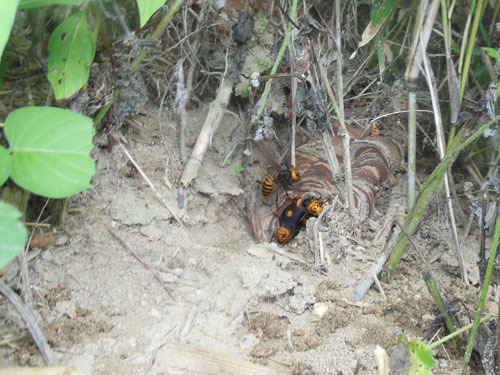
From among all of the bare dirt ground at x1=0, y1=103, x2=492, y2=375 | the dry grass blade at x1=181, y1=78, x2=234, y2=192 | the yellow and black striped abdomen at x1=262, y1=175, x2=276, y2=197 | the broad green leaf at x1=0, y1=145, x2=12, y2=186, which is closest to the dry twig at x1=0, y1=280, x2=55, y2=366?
the bare dirt ground at x1=0, y1=103, x2=492, y2=375

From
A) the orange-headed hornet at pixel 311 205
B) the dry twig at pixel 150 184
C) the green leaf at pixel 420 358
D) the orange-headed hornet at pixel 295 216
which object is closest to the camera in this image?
the green leaf at pixel 420 358

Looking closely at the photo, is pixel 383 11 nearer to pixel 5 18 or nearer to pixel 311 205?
pixel 311 205

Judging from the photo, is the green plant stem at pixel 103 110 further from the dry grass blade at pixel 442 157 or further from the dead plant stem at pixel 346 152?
the dry grass blade at pixel 442 157

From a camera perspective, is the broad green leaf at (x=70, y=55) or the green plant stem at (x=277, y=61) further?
the green plant stem at (x=277, y=61)

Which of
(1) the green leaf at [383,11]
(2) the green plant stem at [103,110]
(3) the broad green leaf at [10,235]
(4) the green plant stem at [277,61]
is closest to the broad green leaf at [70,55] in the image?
(2) the green plant stem at [103,110]

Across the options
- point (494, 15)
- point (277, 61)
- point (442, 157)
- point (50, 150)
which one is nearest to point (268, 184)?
point (277, 61)
